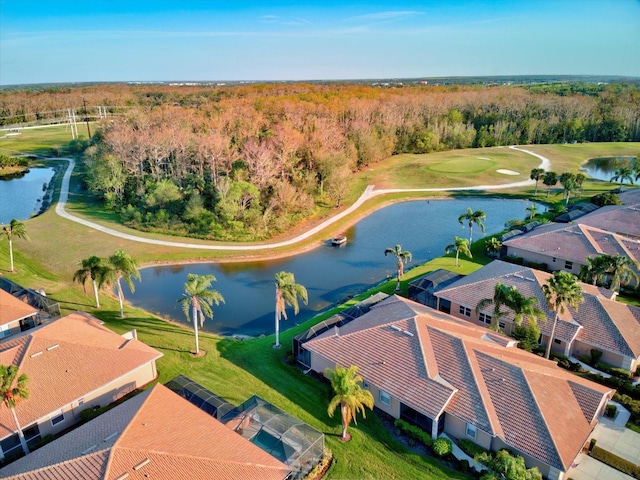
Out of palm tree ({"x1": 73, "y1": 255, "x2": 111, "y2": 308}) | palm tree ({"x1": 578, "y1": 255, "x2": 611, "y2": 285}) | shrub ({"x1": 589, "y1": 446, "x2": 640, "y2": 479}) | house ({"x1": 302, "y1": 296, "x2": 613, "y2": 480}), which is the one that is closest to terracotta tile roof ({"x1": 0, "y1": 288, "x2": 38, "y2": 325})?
palm tree ({"x1": 73, "y1": 255, "x2": 111, "y2": 308})

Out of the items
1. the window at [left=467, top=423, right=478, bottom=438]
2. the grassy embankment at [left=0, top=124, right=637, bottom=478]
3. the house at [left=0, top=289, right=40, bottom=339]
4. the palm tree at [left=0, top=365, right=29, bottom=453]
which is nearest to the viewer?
the palm tree at [left=0, top=365, right=29, bottom=453]

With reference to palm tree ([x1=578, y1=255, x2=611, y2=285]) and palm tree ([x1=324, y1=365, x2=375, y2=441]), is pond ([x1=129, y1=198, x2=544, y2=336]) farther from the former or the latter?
palm tree ([x1=578, y1=255, x2=611, y2=285])

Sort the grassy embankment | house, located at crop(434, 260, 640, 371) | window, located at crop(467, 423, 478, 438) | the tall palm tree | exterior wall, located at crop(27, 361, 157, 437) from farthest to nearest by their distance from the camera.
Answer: the tall palm tree, house, located at crop(434, 260, 640, 371), exterior wall, located at crop(27, 361, 157, 437), window, located at crop(467, 423, 478, 438), the grassy embankment

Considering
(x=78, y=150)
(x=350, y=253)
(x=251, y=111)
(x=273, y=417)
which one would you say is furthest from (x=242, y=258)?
(x=78, y=150)

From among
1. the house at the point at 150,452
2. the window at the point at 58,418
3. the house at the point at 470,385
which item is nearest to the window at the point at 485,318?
the house at the point at 470,385

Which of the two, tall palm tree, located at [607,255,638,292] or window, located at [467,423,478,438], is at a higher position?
tall palm tree, located at [607,255,638,292]

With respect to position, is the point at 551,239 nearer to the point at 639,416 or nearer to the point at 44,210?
the point at 639,416

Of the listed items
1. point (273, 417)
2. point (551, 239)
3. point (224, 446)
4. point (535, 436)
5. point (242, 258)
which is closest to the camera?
point (224, 446)
